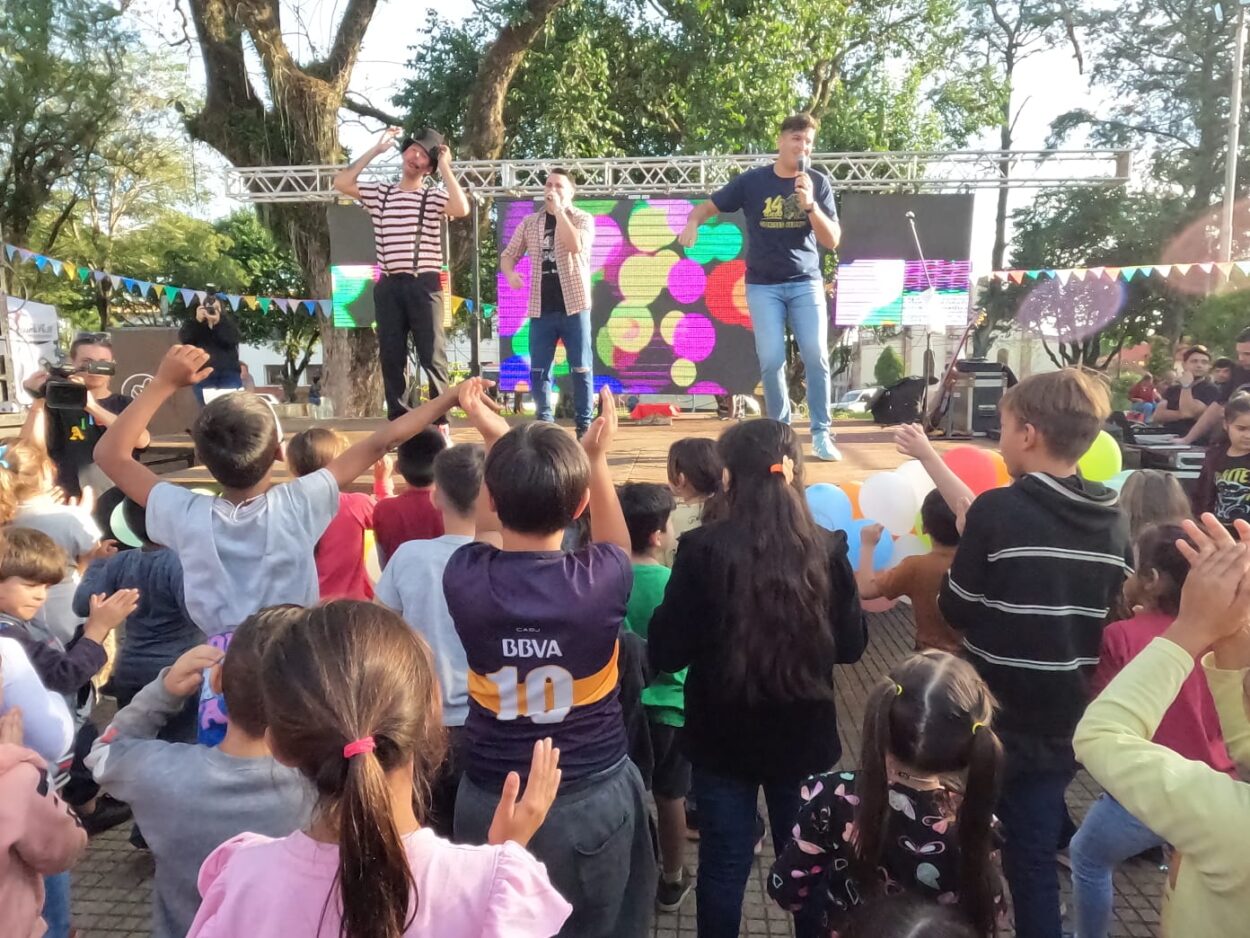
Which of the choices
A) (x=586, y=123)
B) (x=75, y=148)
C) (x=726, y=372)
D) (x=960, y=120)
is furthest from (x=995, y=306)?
(x=75, y=148)

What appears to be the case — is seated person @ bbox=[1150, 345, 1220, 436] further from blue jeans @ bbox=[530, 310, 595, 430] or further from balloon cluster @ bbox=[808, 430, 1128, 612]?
blue jeans @ bbox=[530, 310, 595, 430]

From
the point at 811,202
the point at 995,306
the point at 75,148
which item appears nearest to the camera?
the point at 811,202

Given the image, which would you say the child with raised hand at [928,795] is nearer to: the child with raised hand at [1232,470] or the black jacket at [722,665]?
the black jacket at [722,665]

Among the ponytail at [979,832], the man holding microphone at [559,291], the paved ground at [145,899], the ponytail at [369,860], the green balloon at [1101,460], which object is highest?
the man holding microphone at [559,291]

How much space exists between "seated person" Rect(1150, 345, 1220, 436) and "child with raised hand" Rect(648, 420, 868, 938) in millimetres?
5594

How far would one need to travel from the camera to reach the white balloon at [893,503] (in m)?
3.85

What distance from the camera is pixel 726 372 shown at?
1088cm

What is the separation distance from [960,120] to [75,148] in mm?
20144

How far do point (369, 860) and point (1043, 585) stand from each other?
5.43ft

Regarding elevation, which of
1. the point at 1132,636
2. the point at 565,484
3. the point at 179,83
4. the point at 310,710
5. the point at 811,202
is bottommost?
the point at 1132,636

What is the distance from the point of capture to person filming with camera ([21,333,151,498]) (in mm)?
4371

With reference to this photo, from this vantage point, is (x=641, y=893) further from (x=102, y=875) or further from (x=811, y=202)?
(x=811, y=202)

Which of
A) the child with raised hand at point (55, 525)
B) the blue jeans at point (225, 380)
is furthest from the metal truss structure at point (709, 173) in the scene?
the child with raised hand at point (55, 525)

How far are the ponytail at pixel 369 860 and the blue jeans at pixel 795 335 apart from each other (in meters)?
4.38
